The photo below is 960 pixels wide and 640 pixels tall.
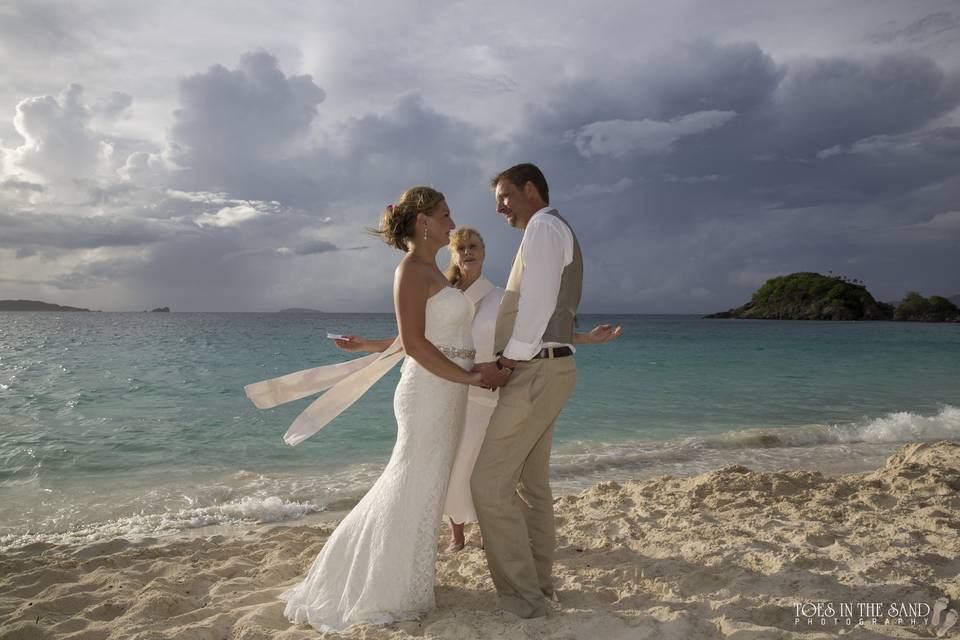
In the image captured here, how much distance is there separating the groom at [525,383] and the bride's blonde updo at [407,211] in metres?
0.65

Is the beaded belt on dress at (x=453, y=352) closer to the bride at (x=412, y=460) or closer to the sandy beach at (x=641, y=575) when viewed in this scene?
the bride at (x=412, y=460)

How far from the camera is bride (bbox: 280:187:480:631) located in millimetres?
3527

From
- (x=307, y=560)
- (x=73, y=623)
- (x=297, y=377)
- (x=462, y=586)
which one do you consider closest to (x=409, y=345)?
(x=297, y=377)

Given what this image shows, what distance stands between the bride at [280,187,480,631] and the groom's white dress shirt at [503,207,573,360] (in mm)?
386

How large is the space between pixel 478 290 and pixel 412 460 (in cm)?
155

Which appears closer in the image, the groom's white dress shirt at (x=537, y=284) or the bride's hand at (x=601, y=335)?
the groom's white dress shirt at (x=537, y=284)

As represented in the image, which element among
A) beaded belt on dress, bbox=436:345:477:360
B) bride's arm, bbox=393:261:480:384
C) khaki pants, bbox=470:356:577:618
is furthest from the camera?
beaded belt on dress, bbox=436:345:477:360

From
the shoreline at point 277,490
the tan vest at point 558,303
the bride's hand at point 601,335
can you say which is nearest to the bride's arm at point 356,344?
the tan vest at point 558,303

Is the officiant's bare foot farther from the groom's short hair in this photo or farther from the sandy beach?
the groom's short hair

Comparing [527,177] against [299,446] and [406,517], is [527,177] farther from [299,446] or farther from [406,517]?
[299,446]

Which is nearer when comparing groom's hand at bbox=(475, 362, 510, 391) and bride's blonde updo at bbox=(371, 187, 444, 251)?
groom's hand at bbox=(475, 362, 510, 391)

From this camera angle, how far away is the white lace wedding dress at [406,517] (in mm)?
3535

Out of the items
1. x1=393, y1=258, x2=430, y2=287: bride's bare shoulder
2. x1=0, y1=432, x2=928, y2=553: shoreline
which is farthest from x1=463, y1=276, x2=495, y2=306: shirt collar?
x1=0, y1=432, x2=928, y2=553: shoreline

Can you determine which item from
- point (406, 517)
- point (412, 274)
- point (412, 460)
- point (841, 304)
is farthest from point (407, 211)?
point (841, 304)
